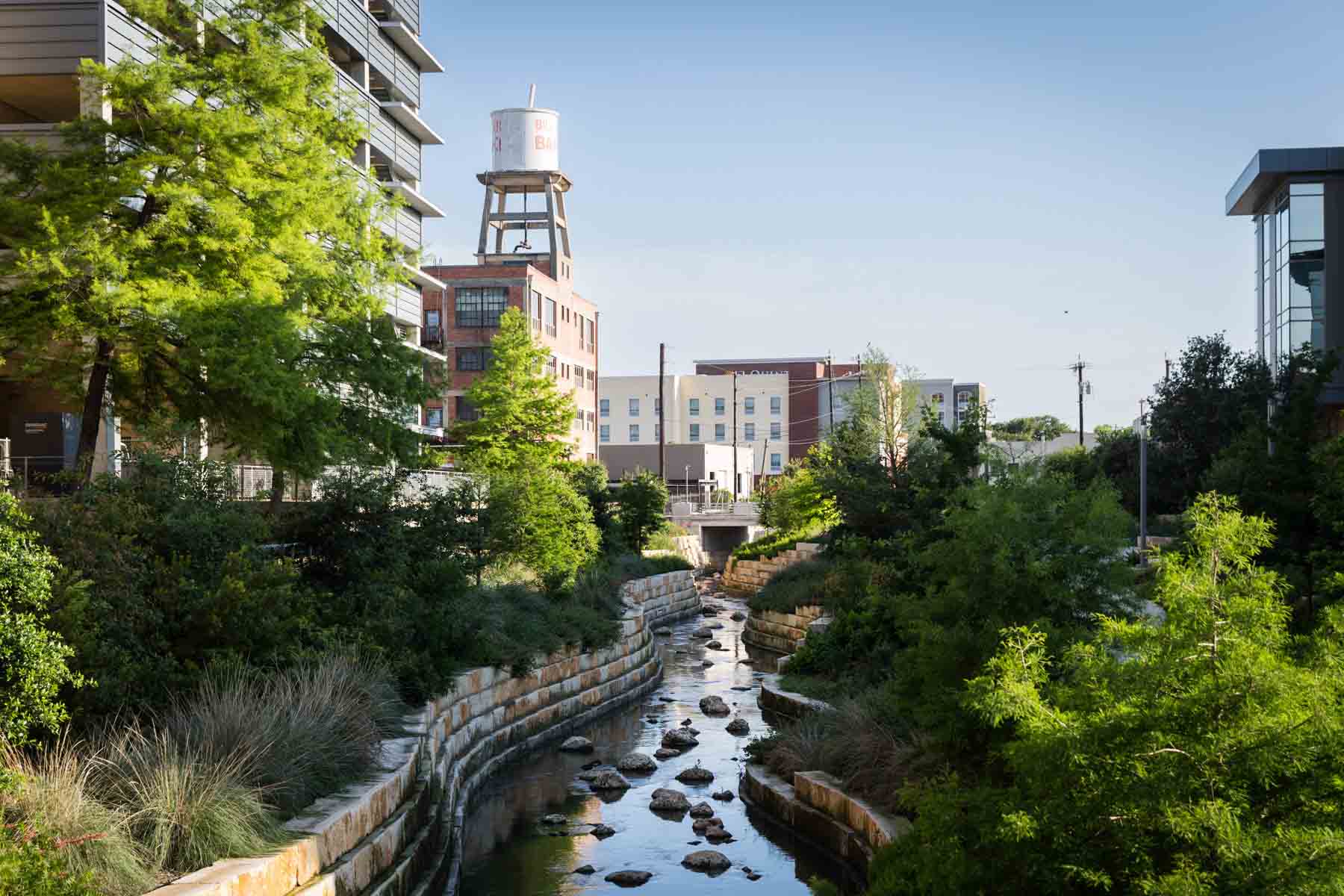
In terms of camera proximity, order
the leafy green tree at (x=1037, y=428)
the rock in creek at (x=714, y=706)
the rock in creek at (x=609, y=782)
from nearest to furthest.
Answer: the rock in creek at (x=609, y=782) < the rock in creek at (x=714, y=706) < the leafy green tree at (x=1037, y=428)

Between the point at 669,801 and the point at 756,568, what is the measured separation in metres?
36.9

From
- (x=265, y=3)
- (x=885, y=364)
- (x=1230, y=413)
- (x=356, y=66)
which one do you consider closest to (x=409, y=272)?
(x=265, y=3)

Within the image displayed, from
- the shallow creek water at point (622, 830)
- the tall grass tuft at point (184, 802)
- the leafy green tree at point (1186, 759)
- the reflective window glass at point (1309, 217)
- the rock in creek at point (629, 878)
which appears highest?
the reflective window glass at point (1309, 217)

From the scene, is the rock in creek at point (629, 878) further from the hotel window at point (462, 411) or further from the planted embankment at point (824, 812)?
the hotel window at point (462, 411)

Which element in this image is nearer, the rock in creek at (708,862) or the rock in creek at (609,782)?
the rock in creek at (708,862)

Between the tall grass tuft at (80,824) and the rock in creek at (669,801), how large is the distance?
30.9 ft

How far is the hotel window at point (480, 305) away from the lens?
69.1 m

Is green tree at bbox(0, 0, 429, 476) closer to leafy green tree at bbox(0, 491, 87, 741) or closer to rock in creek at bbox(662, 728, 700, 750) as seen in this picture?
rock in creek at bbox(662, 728, 700, 750)

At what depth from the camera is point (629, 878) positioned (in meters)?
15.1

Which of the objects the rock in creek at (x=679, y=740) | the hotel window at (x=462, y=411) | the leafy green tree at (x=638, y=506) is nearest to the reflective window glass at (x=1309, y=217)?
the leafy green tree at (x=638, y=506)

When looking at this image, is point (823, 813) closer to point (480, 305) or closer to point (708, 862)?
point (708, 862)

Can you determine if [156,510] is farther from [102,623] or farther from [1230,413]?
[1230,413]

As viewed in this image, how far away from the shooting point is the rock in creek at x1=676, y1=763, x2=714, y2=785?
66.0 ft

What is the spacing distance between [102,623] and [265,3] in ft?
46.1
